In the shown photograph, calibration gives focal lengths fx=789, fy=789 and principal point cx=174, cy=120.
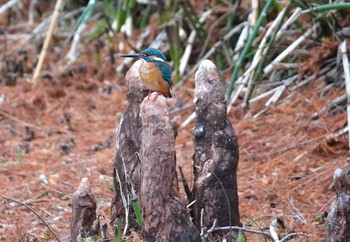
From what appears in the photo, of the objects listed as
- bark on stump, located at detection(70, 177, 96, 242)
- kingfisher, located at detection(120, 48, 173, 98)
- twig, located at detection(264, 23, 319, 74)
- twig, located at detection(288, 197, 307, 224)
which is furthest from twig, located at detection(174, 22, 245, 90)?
bark on stump, located at detection(70, 177, 96, 242)

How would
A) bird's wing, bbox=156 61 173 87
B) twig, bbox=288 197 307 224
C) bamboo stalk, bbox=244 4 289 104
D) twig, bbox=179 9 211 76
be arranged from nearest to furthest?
bird's wing, bbox=156 61 173 87
twig, bbox=288 197 307 224
bamboo stalk, bbox=244 4 289 104
twig, bbox=179 9 211 76

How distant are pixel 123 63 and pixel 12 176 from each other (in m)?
2.23

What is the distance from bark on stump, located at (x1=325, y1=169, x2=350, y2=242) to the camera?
8.98 feet

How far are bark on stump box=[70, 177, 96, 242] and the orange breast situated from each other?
0.55 m

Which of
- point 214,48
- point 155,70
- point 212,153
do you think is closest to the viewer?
point 212,153

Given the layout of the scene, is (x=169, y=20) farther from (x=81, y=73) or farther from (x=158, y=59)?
(x=158, y=59)

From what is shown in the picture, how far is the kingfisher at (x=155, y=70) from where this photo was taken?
3258 mm

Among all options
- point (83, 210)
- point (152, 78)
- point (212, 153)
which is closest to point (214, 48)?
point (152, 78)

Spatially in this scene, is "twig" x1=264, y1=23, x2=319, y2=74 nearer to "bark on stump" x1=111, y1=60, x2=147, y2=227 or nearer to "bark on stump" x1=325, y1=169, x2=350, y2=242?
"bark on stump" x1=111, y1=60, x2=147, y2=227

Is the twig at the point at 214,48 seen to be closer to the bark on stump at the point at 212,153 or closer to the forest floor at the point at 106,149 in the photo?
the forest floor at the point at 106,149

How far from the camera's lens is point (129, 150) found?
3205 millimetres

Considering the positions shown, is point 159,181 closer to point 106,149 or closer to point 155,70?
→ point 155,70

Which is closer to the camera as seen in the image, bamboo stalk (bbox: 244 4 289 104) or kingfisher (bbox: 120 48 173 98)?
kingfisher (bbox: 120 48 173 98)

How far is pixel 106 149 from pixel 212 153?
224 cm
